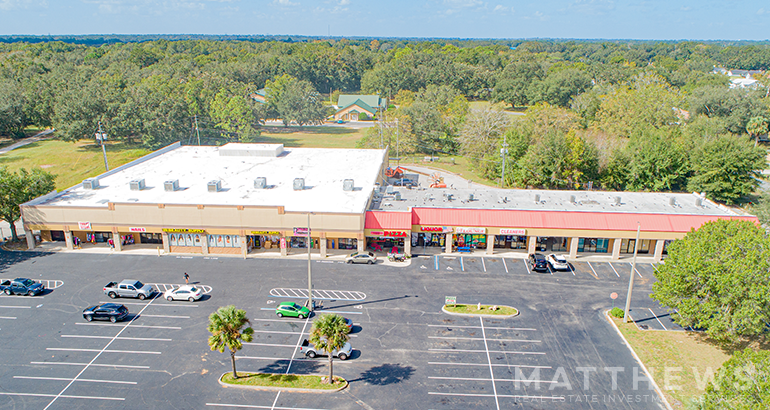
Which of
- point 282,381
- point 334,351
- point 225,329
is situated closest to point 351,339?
point 334,351

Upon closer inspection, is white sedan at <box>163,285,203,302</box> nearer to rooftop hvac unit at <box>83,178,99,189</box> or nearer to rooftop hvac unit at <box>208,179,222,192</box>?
rooftop hvac unit at <box>208,179,222,192</box>

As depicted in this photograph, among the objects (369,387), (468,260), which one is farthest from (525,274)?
(369,387)

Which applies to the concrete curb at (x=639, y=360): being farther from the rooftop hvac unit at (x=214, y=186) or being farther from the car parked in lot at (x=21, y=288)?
the car parked in lot at (x=21, y=288)

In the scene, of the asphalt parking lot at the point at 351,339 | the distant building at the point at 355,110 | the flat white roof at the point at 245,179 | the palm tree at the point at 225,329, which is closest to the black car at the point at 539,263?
the asphalt parking lot at the point at 351,339

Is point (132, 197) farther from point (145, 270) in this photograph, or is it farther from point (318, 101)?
point (318, 101)

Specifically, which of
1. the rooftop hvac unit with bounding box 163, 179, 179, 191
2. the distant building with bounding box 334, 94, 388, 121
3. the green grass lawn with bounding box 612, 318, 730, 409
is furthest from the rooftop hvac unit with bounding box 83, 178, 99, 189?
the distant building with bounding box 334, 94, 388, 121

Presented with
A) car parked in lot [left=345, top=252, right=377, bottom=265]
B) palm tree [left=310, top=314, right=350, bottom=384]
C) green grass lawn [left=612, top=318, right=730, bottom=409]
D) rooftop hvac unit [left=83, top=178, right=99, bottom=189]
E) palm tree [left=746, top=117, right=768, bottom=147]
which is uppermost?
palm tree [left=746, top=117, right=768, bottom=147]
